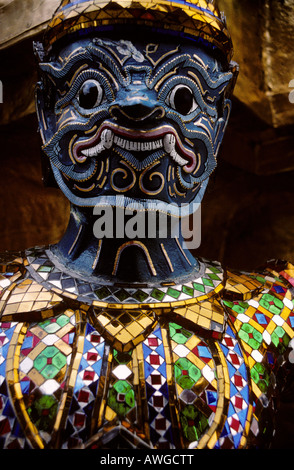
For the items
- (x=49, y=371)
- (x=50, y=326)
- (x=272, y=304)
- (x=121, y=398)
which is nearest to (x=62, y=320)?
(x=50, y=326)

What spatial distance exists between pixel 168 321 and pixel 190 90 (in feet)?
2.19

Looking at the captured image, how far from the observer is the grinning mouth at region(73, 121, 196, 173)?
3.45ft

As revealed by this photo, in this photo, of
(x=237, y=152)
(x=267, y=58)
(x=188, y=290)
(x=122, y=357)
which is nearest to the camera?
(x=122, y=357)

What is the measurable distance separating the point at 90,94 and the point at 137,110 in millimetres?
163

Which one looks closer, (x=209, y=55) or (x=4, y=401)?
(x=4, y=401)

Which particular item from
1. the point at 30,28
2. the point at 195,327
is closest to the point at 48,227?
the point at 30,28

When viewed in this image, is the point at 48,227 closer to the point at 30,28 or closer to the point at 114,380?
the point at 30,28

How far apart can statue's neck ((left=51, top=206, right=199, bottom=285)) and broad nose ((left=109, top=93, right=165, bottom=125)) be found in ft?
0.91

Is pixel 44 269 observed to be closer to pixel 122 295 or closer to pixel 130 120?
pixel 122 295

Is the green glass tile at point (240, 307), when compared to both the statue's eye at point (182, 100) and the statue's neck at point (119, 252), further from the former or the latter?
the statue's eye at point (182, 100)

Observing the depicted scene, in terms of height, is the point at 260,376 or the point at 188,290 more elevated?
the point at 188,290

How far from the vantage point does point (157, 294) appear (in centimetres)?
113

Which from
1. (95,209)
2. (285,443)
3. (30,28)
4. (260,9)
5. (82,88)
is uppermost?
(260,9)

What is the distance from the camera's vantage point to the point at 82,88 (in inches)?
43.3
